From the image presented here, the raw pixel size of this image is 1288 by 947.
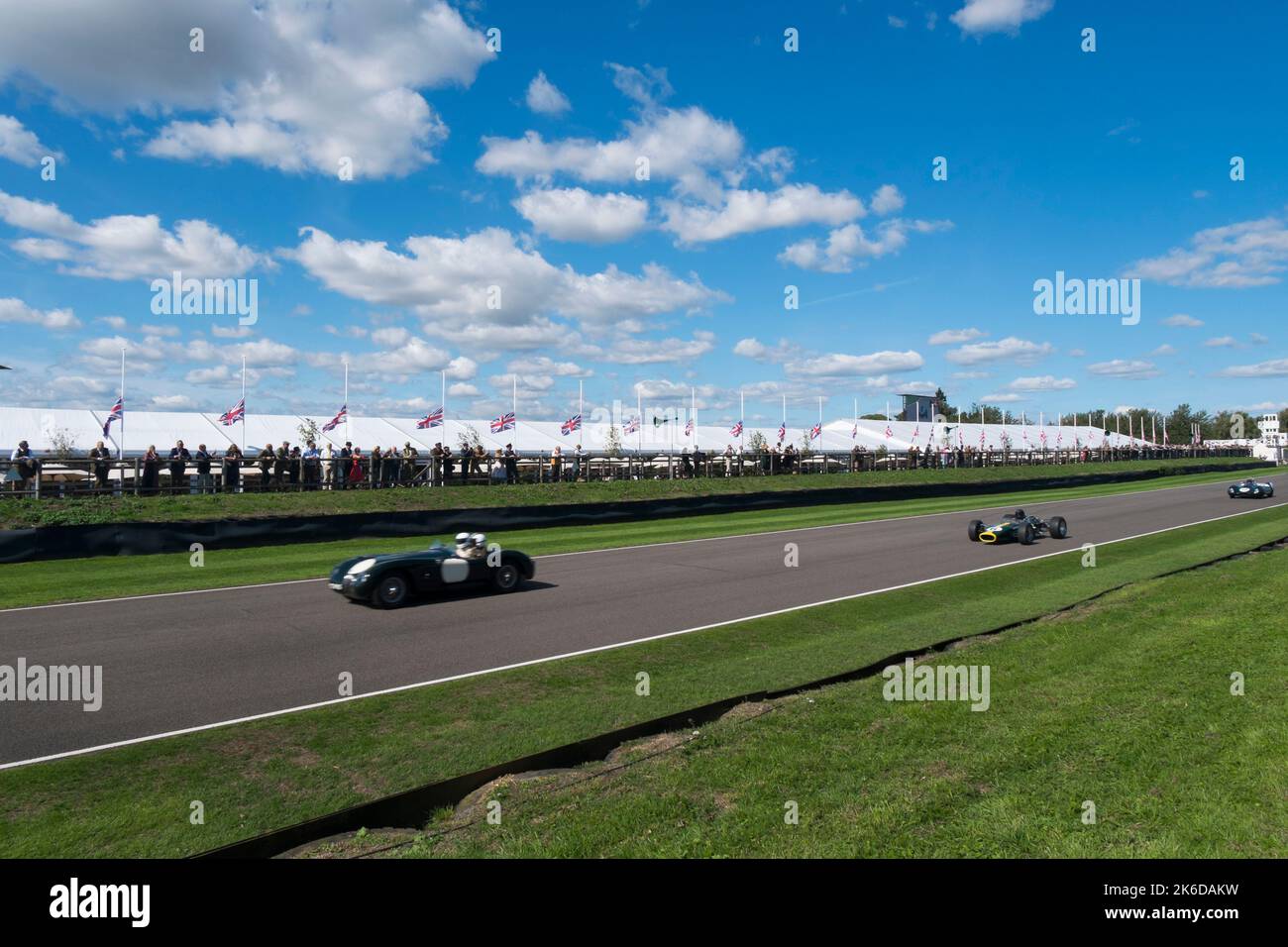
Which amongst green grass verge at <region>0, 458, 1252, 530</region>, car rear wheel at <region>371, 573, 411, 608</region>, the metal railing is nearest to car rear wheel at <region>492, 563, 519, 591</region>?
car rear wheel at <region>371, 573, 411, 608</region>

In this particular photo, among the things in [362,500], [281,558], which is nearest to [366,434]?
[362,500]

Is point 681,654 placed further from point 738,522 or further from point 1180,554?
point 738,522

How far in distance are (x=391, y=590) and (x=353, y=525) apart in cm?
980

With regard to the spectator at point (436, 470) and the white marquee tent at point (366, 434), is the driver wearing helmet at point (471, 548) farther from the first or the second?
the white marquee tent at point (366, 434)

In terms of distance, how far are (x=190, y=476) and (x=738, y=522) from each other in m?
17.0

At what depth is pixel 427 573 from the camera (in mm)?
12664

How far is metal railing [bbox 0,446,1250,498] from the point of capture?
2097 centimetres

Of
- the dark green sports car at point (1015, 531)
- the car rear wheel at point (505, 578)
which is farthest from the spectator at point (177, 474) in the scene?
the dark green sports car at point (1015, 531)

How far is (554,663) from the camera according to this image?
30.3 ft

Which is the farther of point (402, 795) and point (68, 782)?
point (68, 782)

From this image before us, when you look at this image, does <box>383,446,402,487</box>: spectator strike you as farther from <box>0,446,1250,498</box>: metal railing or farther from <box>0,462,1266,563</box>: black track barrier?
<box>0,462,1266,563</box>: black track barrier

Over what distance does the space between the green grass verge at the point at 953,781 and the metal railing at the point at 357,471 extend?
67.4 feet
